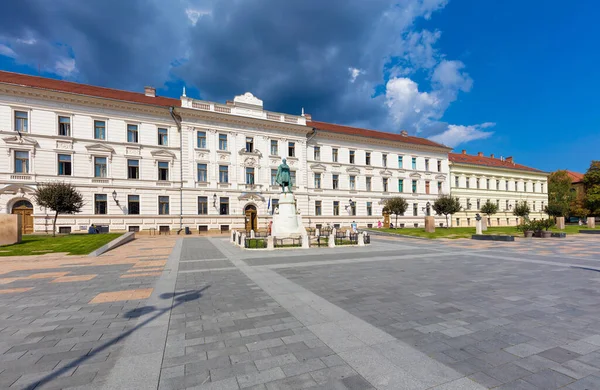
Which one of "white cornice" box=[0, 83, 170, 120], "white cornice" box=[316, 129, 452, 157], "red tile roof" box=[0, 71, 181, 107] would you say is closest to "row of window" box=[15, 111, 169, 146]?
"white cornice" box=[0, 83, 170, 120]

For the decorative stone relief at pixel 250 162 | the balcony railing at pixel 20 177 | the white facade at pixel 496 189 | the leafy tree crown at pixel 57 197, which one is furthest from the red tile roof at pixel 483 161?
the balcony railing at pixel 20 177

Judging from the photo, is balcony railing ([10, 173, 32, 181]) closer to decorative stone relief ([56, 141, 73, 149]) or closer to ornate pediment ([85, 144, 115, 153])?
decorative stone relief ([56, 141, 73, 149])

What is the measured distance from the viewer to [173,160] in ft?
105

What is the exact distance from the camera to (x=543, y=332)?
444 centimetres

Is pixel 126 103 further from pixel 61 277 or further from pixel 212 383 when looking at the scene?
pixel 212 383

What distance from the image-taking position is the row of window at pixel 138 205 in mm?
28688

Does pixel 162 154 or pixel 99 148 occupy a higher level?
pixel 99 148

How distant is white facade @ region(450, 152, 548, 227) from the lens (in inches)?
1945

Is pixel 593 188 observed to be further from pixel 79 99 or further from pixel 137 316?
pixel 79 99

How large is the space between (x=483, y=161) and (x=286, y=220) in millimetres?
53730

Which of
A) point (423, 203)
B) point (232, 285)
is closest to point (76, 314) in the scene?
point (232, 285)

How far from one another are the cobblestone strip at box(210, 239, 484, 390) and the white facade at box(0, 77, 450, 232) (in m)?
28.8

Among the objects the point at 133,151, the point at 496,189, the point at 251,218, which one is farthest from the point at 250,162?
the point at 496,189

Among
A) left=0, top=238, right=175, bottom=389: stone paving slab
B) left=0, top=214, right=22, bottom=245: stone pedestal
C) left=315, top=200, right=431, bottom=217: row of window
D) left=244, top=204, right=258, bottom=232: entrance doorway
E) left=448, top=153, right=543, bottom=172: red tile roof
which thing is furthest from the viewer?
left=448, top=153, right=543, bottom=172: red tile roof
